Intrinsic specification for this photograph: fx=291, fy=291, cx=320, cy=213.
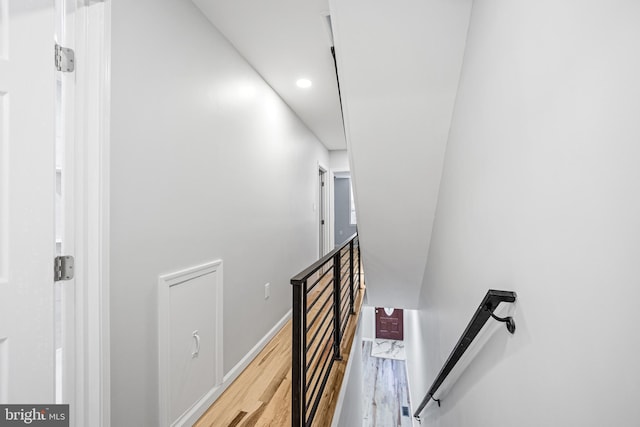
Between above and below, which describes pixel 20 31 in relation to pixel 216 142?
above

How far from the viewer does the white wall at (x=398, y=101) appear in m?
1.33

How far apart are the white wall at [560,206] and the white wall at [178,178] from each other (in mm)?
1498

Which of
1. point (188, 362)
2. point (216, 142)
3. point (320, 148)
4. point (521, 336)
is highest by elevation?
point (320, 148)

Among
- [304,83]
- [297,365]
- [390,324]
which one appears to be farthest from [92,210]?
[390,324]

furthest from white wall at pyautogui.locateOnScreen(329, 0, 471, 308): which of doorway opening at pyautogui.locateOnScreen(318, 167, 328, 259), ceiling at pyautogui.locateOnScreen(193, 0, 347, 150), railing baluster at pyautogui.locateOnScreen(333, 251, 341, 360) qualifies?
doorway opening at pyautogui.locateOnScreen(318, 167, 328, 259)

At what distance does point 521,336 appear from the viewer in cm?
75

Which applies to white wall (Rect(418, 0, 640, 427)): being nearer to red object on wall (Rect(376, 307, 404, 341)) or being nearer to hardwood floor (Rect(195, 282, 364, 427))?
hardwood floor (Rect(195, 282, 364, 427))

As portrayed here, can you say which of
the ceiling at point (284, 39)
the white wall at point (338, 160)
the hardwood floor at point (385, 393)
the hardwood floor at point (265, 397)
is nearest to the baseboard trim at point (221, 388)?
the hardwood floor at point (265, 397)

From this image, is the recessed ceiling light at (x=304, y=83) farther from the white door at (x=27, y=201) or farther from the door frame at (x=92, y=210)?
the white door at (x=27, y=201)

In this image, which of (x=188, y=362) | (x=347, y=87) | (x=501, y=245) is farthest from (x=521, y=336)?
(x=188, y=362)

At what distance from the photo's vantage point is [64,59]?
1.10 meters

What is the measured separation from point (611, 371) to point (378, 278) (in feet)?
10.3

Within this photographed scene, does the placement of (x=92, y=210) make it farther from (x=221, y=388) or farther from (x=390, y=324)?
(x=390, y=324)

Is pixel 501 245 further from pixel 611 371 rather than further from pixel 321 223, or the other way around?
pixel 321 223
